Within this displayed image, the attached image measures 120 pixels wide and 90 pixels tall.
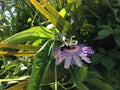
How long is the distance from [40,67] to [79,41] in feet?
0.61

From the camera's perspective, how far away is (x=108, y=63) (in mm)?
835

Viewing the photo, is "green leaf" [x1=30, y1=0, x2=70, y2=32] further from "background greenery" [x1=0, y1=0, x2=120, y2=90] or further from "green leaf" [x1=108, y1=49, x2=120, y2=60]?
"green leaf" [x1=108, y1=49, x2=120, y2=60]

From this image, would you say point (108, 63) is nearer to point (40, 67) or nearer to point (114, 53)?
point (114, 53)

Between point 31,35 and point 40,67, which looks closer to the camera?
point 40,67

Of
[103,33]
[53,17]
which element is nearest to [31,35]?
[53,17]

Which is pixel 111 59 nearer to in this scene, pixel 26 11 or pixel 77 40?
pixel 77 40

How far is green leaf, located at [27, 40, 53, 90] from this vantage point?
2.48 ft

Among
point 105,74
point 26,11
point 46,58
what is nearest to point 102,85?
point 105,74

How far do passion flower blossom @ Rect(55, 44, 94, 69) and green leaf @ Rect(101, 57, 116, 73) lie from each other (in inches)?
2.2

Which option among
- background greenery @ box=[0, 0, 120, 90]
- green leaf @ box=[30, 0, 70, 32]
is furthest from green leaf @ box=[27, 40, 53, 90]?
green leaf @ box=[30, 0, 70, 32]

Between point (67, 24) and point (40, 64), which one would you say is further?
point (67, 24)

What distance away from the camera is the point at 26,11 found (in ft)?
3.80

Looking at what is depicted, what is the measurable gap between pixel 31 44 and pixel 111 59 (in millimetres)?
225

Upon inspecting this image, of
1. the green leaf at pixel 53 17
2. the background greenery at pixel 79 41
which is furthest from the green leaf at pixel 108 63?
the green leaf at pixel 53 17
